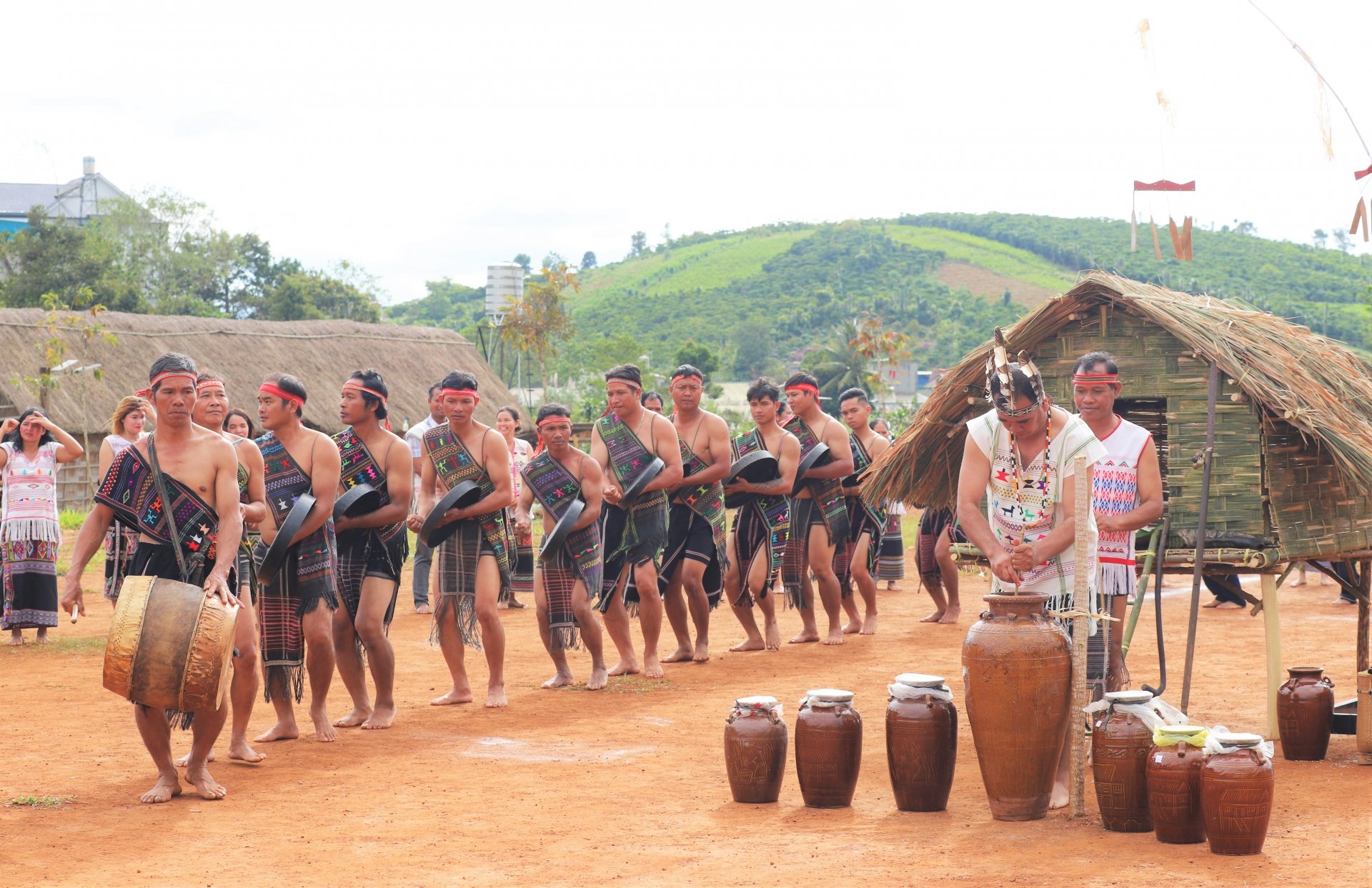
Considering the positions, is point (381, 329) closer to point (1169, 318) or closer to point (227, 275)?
point (227, 275)

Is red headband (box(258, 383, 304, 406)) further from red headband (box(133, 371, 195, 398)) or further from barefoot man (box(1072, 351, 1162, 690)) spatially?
barefoot man (box(1072, 351, 1162, 690))

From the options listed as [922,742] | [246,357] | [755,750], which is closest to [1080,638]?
[922,742]

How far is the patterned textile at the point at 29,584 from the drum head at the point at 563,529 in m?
5.03

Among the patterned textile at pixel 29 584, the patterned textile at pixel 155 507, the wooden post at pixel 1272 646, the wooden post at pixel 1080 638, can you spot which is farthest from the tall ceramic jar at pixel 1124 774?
the patterned textile at pixel 29 584

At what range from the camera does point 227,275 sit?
181 ft

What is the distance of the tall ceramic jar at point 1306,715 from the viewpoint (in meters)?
7.05

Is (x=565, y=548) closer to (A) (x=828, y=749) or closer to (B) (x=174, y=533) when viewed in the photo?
(B) (x=174, y=533)

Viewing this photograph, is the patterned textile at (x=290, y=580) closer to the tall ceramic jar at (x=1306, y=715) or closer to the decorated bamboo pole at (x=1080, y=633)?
the decorated bamboo pole at (x=1080, y=633)

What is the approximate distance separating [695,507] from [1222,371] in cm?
413

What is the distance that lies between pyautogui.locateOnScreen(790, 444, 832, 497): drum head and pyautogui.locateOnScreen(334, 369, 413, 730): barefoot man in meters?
4.03

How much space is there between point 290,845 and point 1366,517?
5.69 m

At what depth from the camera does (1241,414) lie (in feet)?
25.1

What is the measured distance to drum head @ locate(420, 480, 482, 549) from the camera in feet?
27.9

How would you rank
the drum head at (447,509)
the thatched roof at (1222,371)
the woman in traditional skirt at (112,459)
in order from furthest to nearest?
1. the drum head at (447,509)
2. the woman in traditional skirt at (112,459)
3. the thatched roof at (1222,371)
